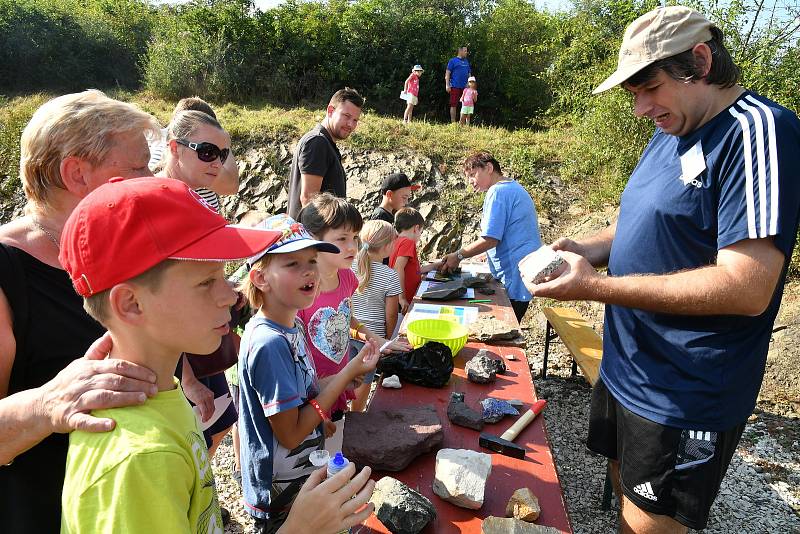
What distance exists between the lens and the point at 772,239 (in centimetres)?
152

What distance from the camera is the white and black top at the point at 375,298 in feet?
12.5

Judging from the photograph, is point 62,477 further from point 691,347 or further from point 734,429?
point 734,429

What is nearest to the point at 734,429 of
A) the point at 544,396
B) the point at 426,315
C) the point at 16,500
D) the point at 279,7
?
the point at 426,315

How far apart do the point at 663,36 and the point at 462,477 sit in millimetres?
1653

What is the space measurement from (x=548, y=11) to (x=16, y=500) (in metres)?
18.8

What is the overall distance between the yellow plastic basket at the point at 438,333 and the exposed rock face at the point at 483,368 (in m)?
0.12

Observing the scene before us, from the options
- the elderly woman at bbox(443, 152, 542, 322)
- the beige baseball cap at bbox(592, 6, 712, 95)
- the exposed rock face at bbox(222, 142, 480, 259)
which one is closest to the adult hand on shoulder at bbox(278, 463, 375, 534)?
the beige baseball cap at bbox(592, 6, 712, 95)

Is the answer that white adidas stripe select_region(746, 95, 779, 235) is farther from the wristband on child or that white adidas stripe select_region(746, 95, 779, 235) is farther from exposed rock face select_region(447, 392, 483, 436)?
the wristband on child

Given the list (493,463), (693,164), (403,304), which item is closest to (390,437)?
(493,463)

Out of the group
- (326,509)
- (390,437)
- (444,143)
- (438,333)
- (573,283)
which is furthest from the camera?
(444,143)

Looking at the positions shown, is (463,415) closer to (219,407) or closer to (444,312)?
(219,407)

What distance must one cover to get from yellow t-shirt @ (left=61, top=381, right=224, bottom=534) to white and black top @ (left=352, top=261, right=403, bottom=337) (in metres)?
2.72

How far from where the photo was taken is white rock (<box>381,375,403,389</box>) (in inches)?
95.3

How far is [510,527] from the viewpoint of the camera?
57.9 inches
